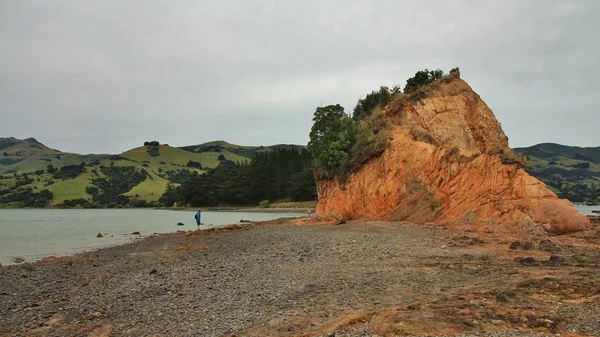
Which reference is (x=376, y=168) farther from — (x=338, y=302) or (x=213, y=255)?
(x=338, y=302)

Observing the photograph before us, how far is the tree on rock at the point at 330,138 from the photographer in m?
47.5

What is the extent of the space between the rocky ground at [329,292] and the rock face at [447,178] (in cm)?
350

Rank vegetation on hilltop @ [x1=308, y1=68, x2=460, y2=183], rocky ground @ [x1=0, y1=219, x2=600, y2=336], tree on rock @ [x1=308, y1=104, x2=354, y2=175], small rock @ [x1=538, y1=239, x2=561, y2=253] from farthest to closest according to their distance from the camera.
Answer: tree on rock @ [x1=308, y1=104, x2=354, y2=175] < vegetation on hilltop @ [x1=308, y1=68, x2=460, y2=183] < small rock @ [x1=538, y1=239, x2=561, y2=253] < rocky ground @ [x1=0, y1=219, x2=600, y2=336]

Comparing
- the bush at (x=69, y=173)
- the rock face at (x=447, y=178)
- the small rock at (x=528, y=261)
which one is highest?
the bush at (x=69, y=173)

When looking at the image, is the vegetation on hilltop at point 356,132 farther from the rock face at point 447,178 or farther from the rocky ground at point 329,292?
the rocky ground at point 329,292

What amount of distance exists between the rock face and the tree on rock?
7.77 feet

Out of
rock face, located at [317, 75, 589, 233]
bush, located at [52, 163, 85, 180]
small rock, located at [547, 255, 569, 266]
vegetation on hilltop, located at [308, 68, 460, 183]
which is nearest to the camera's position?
small rock, located at [547, 255, 569, 266]

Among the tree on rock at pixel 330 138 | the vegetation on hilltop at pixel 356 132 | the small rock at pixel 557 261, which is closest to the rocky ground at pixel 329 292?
the small rock at pixel 557 261

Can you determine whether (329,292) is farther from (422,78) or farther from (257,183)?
(257,183)

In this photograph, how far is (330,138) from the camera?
50.3 meters

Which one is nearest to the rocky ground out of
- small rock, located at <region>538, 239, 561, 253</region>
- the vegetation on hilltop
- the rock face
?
small rock, located at <region>538, 239, 561, 253</region>

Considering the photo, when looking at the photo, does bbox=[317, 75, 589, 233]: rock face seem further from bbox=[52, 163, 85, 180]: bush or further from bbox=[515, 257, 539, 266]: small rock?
bbox=[52, 163, 85, 180]: bush

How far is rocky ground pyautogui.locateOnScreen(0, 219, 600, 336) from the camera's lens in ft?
30.2

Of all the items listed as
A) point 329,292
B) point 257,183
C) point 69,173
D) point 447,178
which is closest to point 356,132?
point 447,178
